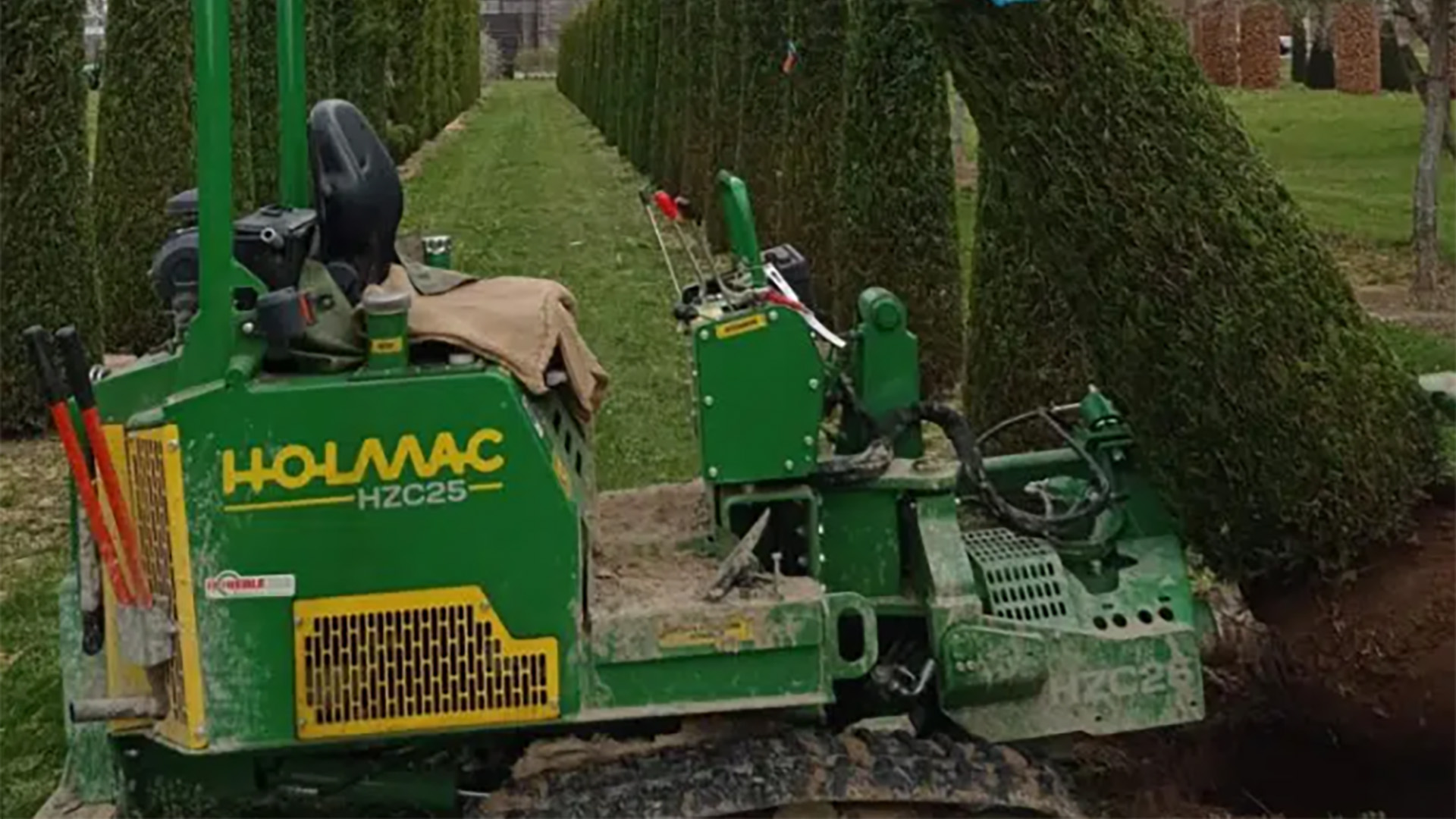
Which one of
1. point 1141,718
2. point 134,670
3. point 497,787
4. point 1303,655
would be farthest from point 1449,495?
point 134,670

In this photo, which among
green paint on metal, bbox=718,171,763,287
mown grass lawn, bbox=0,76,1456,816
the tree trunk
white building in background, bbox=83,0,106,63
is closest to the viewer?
green paint on metal, bbox=718,171,763,287

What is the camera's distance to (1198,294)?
498 centimetres

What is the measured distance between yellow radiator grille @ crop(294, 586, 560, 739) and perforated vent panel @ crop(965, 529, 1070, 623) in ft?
3.98

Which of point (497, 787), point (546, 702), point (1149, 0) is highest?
point (1149, 0)

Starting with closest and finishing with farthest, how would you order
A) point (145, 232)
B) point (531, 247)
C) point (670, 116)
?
point (145, 232), point (531, 247), point (670, 116)

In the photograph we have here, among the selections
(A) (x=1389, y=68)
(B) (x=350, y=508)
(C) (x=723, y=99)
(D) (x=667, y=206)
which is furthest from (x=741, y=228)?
(A) (x=1389, y=68)

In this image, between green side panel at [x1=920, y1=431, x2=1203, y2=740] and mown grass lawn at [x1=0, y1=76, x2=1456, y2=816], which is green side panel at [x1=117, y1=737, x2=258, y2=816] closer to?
mown grass lawn at [x1=0, y1=76, x2=1456, y2=816]

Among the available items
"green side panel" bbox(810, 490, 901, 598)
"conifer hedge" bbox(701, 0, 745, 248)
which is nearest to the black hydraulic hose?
"green side panel" bbox(810, 490, 901, 598)

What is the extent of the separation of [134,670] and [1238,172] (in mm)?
3196

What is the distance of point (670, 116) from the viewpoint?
23.2 meters

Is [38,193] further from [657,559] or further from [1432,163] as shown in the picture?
[1432,163]

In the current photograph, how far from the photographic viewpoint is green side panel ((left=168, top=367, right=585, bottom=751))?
3707 millimetres

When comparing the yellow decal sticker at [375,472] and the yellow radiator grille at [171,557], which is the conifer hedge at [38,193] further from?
the yellow decal sticker at [375,472]

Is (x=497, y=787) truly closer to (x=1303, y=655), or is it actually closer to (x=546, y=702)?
(x=546, y=702)
